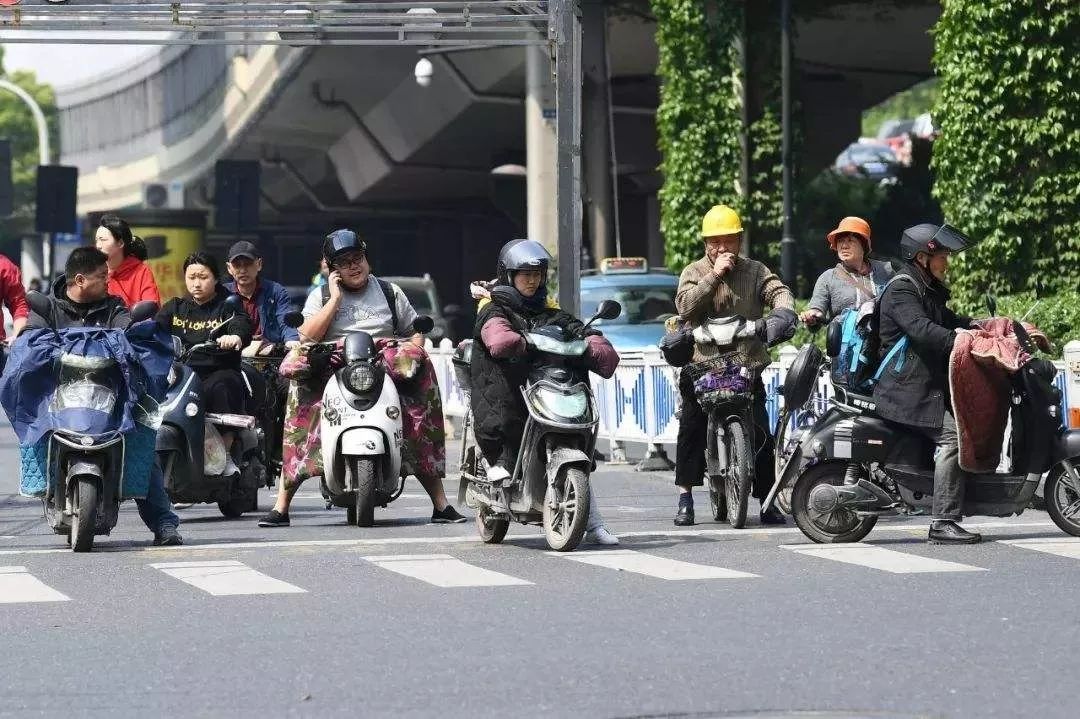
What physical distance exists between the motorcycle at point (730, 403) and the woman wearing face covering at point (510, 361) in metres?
1.17

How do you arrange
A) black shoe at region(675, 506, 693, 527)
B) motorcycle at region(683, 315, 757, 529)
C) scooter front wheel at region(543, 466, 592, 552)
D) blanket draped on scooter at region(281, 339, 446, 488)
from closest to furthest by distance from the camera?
1. scooter front wheel at region(543, 466, 592, 552)
2. motorcycle at region(683, 315, 757, 529)
3. black shoe at region(675, 506, 693, 527)
4. blanket draped on scooter at region(281, 339, 446, 488)

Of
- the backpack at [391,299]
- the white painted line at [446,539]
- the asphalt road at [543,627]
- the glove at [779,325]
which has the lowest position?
the asphalt road at [543,627]

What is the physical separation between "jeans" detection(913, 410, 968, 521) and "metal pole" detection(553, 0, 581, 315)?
9181mm

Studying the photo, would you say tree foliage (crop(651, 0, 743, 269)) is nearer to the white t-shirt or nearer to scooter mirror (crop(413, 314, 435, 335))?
the white t-shirt

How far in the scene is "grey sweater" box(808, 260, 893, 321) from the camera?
45.7 ft

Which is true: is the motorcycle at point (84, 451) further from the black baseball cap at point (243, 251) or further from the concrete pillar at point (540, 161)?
the concrete pillar at point (540, 161)

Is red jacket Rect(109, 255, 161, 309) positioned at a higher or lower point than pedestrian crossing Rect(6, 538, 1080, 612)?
higher

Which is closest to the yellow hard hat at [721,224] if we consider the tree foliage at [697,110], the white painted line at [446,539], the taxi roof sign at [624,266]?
the white painted line at [446,539]

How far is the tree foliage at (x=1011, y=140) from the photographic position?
22.3 metres

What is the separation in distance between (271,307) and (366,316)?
153cm

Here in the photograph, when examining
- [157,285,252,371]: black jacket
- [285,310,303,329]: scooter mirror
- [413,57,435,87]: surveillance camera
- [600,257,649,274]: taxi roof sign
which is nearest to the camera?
[285,310,303,329]: scooter mirror

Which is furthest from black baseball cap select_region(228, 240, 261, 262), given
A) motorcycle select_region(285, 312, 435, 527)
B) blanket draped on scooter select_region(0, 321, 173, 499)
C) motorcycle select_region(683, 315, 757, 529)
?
motorcycle select_region(683, 315, 757, 529)

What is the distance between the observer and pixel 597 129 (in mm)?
43000

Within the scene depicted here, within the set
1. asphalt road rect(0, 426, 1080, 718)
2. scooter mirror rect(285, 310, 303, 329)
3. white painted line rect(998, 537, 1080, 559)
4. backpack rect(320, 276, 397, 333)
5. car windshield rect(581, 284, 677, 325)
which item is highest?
car windshield rect(581, 284, 677, 325)
